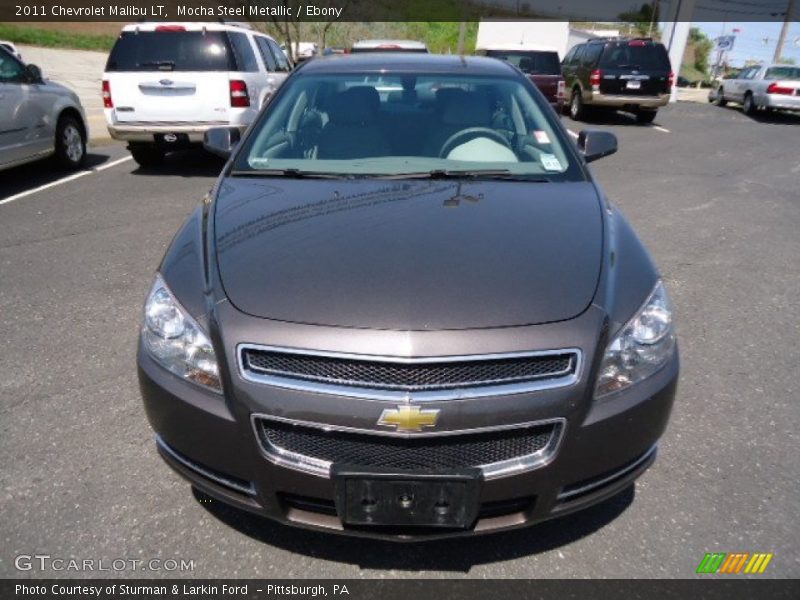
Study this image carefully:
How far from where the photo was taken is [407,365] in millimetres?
1770

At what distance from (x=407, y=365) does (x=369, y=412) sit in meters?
0.17

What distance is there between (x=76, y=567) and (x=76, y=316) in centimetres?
225

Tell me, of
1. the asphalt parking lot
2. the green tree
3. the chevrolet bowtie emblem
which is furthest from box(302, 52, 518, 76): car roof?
the green tree

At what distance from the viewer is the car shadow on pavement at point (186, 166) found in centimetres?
844

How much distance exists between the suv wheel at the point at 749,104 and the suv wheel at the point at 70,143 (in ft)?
59.2

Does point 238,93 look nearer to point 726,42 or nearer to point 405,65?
point 405,65

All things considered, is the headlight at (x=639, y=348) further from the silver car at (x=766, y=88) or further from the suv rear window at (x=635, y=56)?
the silver car at (x=766, y=88)

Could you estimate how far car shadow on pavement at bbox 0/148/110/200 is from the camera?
729 centimetres

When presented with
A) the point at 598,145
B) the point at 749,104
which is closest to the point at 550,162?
the point at 598,145

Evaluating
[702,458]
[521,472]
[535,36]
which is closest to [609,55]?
[535,36]

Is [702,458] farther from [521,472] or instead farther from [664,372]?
[521,472]

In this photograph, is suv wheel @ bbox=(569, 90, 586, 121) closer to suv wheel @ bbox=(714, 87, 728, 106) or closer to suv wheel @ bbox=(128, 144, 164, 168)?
suv wheel @ bbox=(714, 87, 728, 106)

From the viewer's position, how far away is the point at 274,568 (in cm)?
213

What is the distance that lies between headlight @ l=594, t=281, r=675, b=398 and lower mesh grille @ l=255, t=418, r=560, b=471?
0.85 ft
